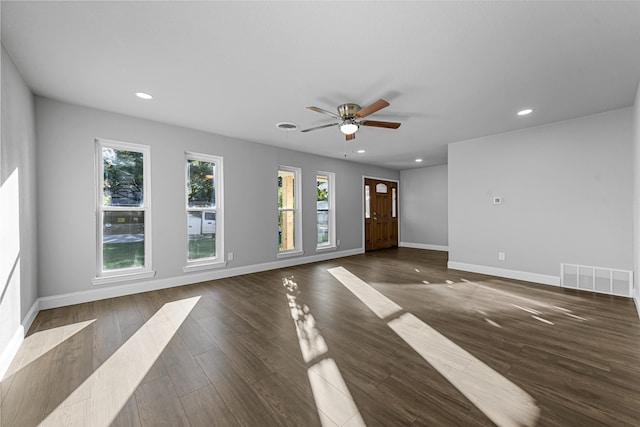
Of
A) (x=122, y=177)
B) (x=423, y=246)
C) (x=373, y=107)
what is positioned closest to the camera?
(x=373, y=107)

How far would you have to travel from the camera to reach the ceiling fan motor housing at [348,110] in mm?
3154

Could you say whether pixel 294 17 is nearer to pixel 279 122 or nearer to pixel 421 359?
pixel 279 122

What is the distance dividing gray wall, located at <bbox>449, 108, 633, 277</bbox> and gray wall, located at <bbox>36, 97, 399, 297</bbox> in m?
3.21

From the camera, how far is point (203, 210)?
4535mm

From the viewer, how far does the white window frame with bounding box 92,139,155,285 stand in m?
3.56

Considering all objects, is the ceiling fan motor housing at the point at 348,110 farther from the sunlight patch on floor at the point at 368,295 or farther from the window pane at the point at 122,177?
the window pane at the point at 122,177

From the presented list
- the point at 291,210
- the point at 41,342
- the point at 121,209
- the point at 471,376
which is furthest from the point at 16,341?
the point at 291,210

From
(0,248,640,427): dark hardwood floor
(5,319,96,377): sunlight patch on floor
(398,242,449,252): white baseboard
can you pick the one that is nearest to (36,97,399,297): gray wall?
(0,248,640,427): dark hardwood floor

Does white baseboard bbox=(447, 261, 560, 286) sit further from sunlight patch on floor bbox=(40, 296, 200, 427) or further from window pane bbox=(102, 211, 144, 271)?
window pane bbox=(102, 211, 144, 271)

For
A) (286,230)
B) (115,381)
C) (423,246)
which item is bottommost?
(115,381)

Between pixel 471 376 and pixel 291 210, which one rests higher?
pixel 291 210

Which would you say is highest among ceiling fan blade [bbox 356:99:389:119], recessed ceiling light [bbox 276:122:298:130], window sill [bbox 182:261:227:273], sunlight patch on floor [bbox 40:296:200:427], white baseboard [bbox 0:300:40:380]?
recessed ceiling light [bbox 276:122:298:130]

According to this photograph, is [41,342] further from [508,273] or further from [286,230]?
[508,273]

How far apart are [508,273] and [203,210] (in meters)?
5.46
